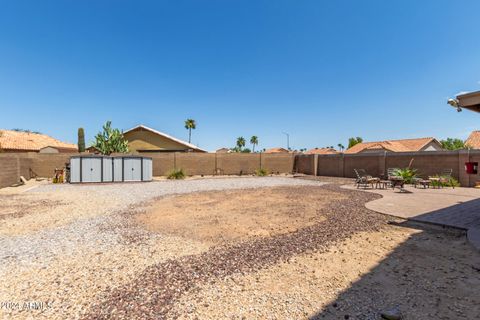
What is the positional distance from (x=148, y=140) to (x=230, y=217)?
97.0 feet

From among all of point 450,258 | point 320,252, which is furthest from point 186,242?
point 450,258

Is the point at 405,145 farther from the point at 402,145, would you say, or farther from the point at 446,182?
the point at 446,182

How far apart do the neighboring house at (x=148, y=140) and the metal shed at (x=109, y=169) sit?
44.8 feet

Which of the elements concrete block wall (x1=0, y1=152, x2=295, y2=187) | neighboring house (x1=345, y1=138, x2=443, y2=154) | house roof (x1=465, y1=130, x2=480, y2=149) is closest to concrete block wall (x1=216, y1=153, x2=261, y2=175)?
concrete block wall (x1=0, y1=152, x2=295, y2=187)

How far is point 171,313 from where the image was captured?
280 cm

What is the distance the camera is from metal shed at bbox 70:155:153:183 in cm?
1802

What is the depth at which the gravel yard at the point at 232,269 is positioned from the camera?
Result: 114 inches

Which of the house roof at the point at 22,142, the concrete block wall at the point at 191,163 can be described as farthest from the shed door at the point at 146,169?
the house roof at the point at 22,142

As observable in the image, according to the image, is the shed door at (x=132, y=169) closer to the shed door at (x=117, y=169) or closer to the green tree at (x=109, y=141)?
the shed door at (x=117, y=169)

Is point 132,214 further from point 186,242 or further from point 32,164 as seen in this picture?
point 32,164

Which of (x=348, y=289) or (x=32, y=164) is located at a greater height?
(x=32, y=164)

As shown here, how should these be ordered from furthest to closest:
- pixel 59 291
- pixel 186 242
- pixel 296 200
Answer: pixel 296 200
pixel 186 242
pixel 59 291

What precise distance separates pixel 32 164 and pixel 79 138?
8274 millimetres

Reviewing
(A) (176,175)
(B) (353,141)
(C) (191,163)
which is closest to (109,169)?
(A) (176,175)
